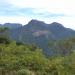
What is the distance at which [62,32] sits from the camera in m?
80.0

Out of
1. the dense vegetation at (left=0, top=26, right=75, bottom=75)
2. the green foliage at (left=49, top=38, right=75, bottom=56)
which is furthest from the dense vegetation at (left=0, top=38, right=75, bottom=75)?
the green foliage at (left=49, top=38, right=75, bottom=56)

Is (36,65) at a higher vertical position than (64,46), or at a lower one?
lower

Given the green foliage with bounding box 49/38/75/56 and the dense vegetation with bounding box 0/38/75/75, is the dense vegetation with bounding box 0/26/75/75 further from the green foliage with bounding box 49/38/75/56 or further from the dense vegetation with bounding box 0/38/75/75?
the green foliage with bounding box 49/38/75/56

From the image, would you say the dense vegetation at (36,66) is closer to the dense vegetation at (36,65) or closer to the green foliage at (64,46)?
the dense vegetation at (36,65)

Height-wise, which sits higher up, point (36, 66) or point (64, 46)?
point (64, 46)

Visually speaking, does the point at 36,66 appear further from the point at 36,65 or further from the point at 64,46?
the point at 64,46

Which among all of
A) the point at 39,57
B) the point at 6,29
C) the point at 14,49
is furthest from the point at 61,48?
the point at 39,57

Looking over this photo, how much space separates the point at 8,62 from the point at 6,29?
45.4 ft

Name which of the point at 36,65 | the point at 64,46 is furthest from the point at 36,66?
the point at 64,46

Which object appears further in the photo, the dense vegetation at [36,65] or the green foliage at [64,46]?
the green foliage at [64,46]

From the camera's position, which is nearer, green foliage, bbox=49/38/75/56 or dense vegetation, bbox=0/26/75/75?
dense vegetation, bbox=0/26/75/75

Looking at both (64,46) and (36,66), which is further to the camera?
(64,46)

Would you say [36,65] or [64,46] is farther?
[64,46]

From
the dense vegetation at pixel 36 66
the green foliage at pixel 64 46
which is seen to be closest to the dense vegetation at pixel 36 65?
the dense vegetation at pixel 36 66
